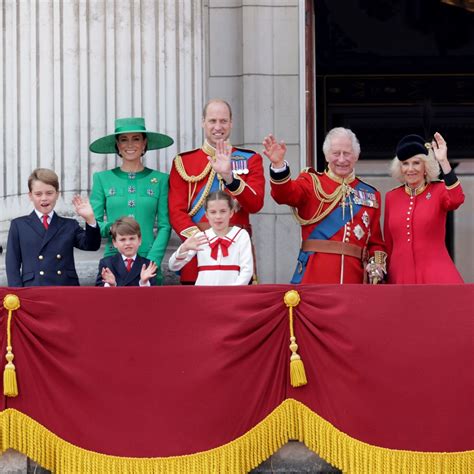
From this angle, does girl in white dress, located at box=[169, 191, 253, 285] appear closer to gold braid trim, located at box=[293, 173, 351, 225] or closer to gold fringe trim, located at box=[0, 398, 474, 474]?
gold braid trim, located at box=[293, 173, 351, 225]

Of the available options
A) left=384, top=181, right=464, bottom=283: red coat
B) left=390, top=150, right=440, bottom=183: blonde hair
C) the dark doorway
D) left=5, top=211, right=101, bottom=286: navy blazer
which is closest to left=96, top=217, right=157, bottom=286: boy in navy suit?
left=5, top=211, right=101, bottom=286: navy blazer

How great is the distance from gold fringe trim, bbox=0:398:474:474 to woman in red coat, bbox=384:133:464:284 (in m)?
1.37

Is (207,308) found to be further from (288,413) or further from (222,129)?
(222,129)

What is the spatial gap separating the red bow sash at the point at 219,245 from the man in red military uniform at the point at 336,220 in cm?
54

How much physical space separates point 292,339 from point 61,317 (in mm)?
1286

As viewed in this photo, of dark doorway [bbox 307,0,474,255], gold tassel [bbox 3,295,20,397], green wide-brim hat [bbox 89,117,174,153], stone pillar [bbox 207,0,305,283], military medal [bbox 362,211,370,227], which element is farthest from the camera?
dark doorway [bbox 307,0,474,255]

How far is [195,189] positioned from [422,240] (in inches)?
57.5

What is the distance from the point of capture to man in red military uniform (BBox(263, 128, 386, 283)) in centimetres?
1023

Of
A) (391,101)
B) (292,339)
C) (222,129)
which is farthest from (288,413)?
(391,101)

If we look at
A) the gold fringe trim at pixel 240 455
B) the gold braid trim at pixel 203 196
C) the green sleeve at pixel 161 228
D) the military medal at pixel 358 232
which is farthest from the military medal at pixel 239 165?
the gold fringe trim at pixel 240 455

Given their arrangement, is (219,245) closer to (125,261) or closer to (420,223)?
(125,261)

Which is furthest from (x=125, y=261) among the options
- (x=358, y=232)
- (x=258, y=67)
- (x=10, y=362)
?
(x=258, y=67)

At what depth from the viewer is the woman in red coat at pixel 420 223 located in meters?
10.1

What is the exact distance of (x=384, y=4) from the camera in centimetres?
1383
